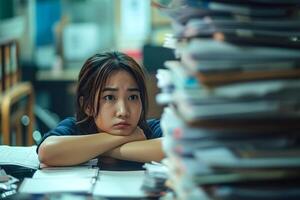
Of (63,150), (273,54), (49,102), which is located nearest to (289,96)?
(273,54)

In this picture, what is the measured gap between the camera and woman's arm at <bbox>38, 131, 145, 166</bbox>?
4.86 feet

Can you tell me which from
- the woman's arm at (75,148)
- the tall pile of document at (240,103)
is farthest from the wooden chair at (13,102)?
the tall pile of document at (240,103)

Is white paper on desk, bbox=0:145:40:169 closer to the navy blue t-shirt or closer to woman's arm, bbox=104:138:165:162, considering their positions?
the navy blue t-shirt

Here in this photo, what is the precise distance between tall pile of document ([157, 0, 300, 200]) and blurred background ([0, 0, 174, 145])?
3272 millimetres

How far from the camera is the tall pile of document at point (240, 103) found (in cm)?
101

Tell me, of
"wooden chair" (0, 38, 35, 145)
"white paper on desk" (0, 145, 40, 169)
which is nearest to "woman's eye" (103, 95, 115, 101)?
"white paper on desk" (0, 145, 40, 169)

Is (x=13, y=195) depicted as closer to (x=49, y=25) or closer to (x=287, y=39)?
(x=287, y=39)

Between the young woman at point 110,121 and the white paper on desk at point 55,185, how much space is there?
134mm

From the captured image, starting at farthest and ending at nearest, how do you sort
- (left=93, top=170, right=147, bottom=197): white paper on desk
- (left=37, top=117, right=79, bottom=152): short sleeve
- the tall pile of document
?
(left=37, top=117, right=79, bottom=152): short sleeve, (left=93, top=170, right=147, bottom=197): white paper on desk, the tall pile of document

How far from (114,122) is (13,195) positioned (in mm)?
341

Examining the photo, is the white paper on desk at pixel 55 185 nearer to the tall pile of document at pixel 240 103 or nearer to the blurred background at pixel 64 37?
the tall pile of document at pixel 240 103

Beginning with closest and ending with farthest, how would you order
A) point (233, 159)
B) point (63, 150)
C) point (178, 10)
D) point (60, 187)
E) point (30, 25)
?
point (233, 159)
point (178, 10)
point (60, 187)
point (63, 150)
point (30, 25)

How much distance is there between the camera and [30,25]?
4.52 meters

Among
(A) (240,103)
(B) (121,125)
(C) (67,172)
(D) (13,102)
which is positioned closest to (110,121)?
(B) (121,125)
